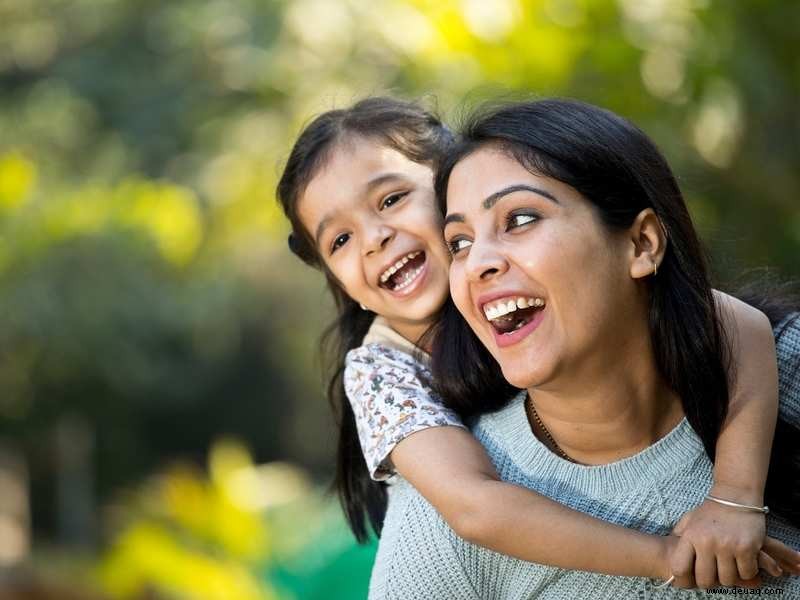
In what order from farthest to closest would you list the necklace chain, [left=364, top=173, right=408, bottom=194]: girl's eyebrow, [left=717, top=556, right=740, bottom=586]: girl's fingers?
1. [left=364, top=173, right=408, bottom=194]: girl's eyebrow
2. the necklace chain
3. [left=717, top=556, right=740, bottom=586]: girl's fingers

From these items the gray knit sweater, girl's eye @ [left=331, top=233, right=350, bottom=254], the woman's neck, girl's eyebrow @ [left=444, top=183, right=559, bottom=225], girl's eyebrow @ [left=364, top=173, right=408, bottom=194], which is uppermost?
girl's eyebrow @ [left=444, top=183, right=559, bottom=225]

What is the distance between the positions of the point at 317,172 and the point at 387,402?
71cm

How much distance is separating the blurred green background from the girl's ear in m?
0.73

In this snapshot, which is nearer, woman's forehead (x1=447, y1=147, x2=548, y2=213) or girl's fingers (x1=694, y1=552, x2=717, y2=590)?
girl's fingers (x1=694, y1=552, x2=717, y2=590)

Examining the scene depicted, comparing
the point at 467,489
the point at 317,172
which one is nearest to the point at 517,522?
the point at 467,489

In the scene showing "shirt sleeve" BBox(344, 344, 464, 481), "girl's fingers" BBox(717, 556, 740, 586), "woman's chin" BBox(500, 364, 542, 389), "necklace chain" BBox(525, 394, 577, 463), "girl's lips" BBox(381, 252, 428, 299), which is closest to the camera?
"girl's fingers" BBox(717, 556, 740, 586)

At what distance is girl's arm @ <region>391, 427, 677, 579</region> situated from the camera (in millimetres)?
2068

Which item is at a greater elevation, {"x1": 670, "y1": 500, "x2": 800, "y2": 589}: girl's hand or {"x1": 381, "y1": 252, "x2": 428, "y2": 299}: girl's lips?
{"x1": 381, "y1": 252, "x2": 428, "y2": 299}: girl's lips

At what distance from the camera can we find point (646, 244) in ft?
7.33

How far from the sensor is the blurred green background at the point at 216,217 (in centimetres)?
563

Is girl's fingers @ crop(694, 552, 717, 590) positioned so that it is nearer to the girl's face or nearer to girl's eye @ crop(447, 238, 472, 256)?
girl's eye @ crop(447, 238, 472, 256)

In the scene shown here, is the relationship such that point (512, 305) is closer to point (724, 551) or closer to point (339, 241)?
point (724, 551)

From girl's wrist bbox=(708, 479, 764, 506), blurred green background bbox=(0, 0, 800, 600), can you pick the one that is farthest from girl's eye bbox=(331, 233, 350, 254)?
girl's wrist bbox=(708, 479, 764, 506)

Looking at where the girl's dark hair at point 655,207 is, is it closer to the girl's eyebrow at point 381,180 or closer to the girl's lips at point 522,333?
the girl's lips at point 522,333
